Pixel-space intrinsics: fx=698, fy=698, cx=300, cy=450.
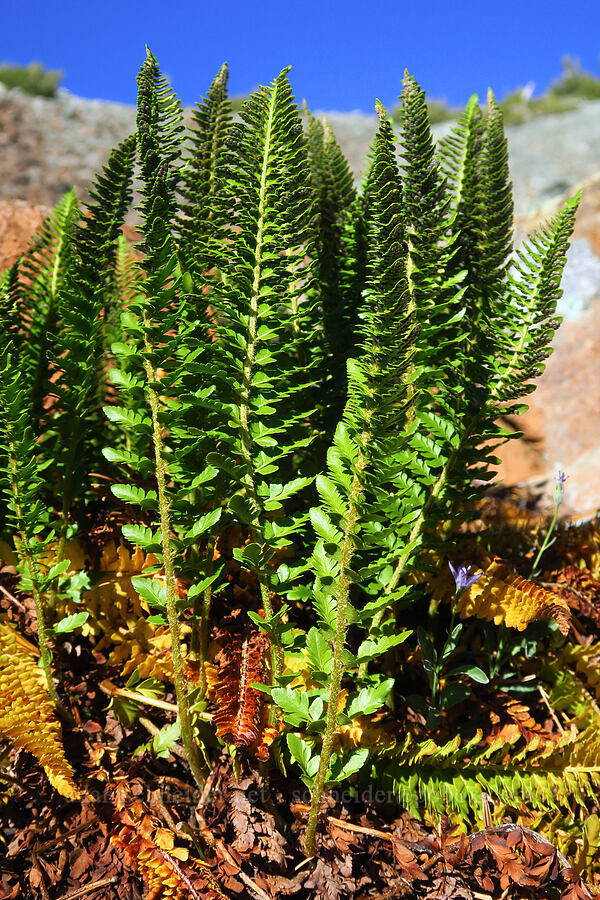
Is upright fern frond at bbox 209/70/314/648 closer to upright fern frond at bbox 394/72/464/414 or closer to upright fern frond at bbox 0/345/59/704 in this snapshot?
upright fern frond at bbox 394/72/464/414

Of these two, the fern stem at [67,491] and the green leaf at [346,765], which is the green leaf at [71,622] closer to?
the fern stem at [67,491]

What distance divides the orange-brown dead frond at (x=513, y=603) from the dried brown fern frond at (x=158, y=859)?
2.33ft

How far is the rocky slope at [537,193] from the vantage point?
356cm

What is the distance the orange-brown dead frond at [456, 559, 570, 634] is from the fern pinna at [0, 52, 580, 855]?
0.04 ft

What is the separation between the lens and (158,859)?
1.29 metres

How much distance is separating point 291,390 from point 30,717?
82cm

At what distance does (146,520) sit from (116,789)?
0.61 m

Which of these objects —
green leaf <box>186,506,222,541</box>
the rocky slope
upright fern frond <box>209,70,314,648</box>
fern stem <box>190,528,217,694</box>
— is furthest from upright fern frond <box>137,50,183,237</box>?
fern stem <box>190,528,217,694</box>

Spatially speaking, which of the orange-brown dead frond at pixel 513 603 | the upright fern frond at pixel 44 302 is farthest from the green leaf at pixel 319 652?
the upright fern frond at pixel 44 302

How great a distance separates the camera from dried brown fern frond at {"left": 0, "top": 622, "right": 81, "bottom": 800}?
1.33 m

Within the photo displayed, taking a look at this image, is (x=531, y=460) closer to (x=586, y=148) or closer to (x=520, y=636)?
(x=520, y=636)

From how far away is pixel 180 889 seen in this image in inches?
49.9

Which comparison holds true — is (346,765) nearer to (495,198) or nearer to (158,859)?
(158,859)

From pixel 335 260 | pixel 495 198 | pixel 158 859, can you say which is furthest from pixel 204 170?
pixel 158 859
